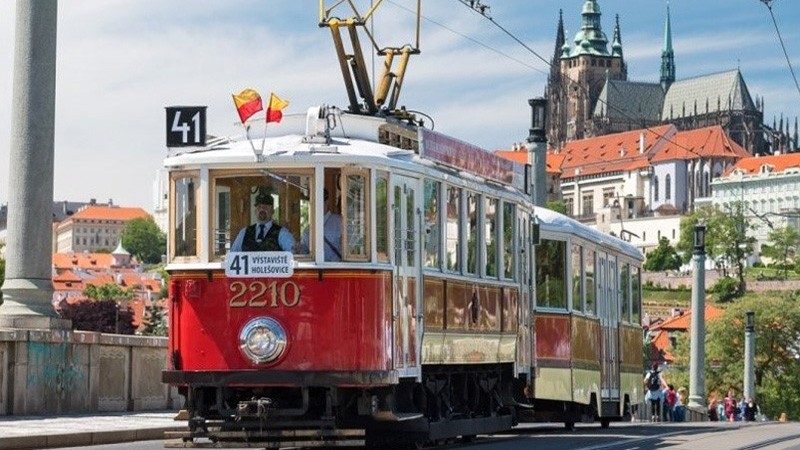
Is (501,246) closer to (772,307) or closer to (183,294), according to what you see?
(183,294)

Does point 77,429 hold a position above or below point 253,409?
below

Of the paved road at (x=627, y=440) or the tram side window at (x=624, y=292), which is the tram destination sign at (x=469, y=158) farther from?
the tram side window at (x=624, y=292)

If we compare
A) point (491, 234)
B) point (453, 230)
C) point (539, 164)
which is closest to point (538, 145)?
point (539, 164)

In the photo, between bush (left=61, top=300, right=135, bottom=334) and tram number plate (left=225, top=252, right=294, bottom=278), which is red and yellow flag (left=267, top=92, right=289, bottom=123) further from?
bush (left=61, top=300, right=135, bottom=334)

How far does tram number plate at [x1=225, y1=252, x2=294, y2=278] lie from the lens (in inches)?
688

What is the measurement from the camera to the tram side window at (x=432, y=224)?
1923cm

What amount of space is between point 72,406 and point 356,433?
517 inches

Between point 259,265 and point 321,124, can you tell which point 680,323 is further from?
point 259,265

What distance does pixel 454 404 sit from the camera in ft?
68.3

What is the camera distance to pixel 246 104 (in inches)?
715

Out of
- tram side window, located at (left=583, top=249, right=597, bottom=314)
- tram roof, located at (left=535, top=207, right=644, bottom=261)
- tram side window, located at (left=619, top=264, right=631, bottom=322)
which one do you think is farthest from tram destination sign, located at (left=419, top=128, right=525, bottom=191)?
tram side window, located at (left=619, top=264, right=631, bottom=322)

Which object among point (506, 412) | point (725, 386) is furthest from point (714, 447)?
point (725, 386)

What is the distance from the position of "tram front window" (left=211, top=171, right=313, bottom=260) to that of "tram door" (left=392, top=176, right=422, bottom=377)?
1.04 m

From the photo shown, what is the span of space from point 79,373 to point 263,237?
41.6ft
